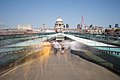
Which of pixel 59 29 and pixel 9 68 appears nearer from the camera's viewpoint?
pixel 9 68

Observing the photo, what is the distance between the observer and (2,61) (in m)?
10.7

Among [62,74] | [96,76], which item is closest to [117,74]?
[96,76]

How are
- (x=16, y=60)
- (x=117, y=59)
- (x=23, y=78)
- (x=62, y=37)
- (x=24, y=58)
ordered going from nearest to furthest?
(x=23, y=78), (x=117, y=59), (x=16, y=60), (x=24, y=58), (x=62, y=37)

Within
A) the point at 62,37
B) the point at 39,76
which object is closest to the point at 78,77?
the point at 39,76

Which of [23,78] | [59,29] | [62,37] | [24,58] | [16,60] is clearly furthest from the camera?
[59,29]

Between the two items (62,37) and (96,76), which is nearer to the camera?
(96,76)

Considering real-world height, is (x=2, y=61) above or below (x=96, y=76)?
above

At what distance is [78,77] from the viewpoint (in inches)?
352

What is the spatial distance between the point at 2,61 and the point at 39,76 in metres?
3.02

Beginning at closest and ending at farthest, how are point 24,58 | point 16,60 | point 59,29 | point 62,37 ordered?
point 16,60 < point 24,58 < point 62,37 < point 59,29

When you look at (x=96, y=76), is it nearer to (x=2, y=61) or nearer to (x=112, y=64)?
(x=112, y=64)

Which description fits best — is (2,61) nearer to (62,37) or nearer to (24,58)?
(24,58)

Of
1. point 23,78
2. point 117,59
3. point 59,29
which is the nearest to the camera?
point 23,78

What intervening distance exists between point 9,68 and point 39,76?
2.56 meters
